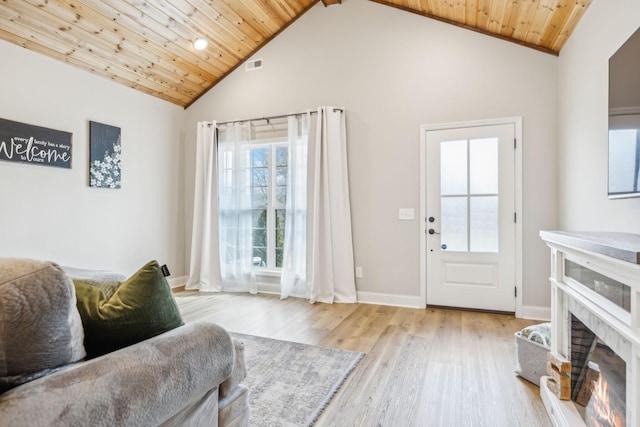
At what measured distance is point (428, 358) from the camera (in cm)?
250

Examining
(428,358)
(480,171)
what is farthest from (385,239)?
(428,358)

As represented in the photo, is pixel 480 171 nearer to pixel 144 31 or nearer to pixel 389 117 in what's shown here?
pixel 389 117

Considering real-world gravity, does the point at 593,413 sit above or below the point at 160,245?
below

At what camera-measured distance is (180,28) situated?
372 centimetres

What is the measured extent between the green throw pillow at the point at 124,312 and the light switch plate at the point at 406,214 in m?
3.11

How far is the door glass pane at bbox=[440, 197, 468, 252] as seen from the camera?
11.9ft

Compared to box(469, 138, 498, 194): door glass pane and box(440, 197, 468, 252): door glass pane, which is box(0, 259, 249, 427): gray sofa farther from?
box(469, 138, 498, 194): door glass pane

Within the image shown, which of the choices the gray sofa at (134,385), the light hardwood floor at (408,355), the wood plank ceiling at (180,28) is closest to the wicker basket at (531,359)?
the light hardwood floor at (408,355)

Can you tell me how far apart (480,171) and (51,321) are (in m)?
3.68

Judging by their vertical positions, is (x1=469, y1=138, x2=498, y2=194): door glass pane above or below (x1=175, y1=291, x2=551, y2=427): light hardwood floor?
above

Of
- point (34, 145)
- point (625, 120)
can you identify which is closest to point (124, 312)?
point (625, 120)

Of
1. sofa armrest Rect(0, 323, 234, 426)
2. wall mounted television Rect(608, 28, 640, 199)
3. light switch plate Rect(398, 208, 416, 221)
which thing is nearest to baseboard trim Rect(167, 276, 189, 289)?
light switch plate Rect(398, 208, 416, 221)

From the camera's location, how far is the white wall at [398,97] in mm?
3418

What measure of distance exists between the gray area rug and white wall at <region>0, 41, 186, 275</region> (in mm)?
2295
